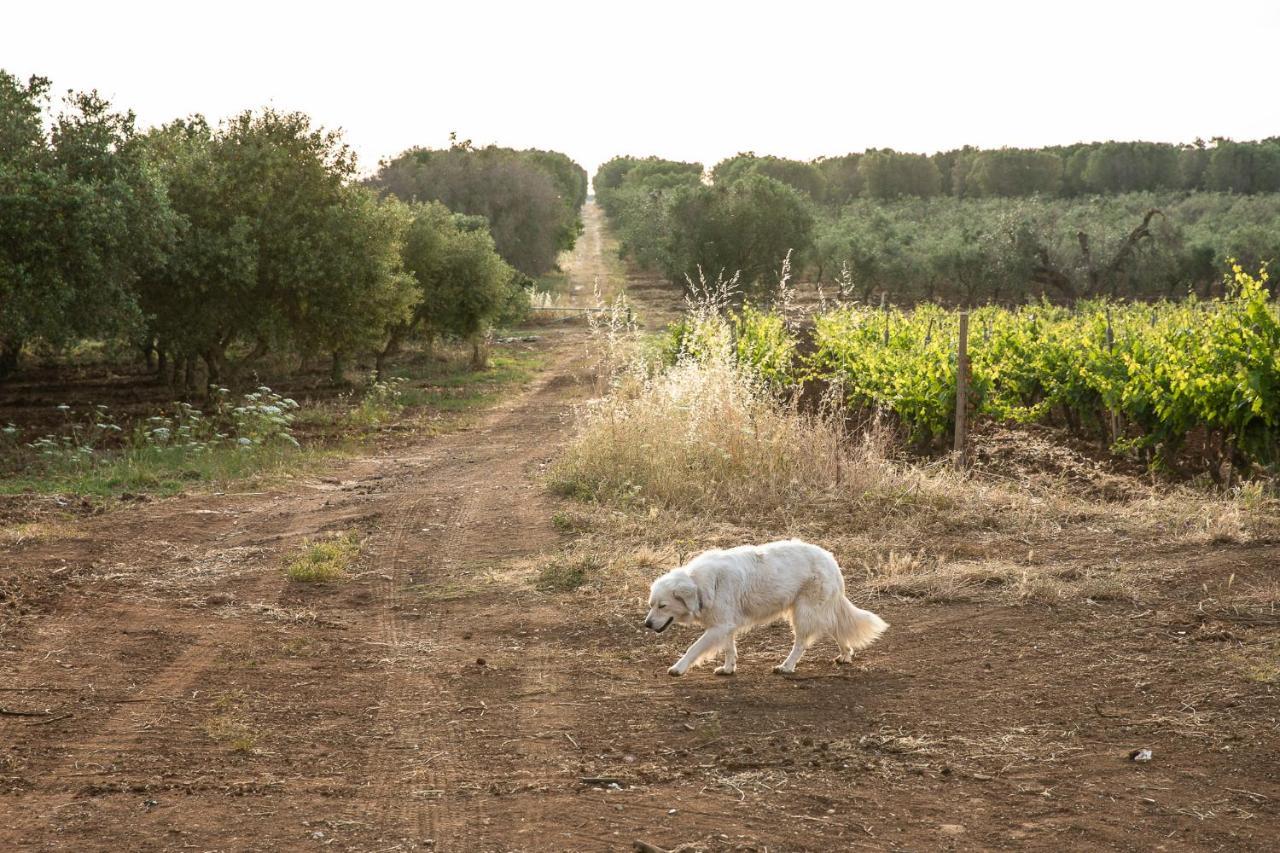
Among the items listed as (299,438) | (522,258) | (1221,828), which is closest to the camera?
(1221,828)

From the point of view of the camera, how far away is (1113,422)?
40.6 feet

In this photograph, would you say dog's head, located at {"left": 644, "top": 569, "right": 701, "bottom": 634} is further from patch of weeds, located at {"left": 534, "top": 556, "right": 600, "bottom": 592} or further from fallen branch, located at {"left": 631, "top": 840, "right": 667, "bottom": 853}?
patch of weeds, located at {"left": 534, "top": 556, "right": 600, "bottom": 592}

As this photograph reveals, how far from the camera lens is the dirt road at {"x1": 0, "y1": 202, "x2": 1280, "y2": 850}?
13.9ft

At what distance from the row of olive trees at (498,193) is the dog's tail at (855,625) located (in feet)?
143

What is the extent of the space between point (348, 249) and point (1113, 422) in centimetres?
1460

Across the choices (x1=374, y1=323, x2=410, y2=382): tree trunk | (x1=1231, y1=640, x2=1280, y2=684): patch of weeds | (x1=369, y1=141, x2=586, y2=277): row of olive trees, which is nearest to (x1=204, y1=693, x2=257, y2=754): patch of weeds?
(x1=1231, y1=640, x2=1280, y2=684): patch of weeds

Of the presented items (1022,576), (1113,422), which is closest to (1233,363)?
(1113,422)

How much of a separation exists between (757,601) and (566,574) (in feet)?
7.92

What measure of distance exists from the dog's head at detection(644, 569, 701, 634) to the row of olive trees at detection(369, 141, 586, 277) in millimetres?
43790

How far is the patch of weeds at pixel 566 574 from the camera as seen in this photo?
8031mm

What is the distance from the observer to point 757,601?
6059 mm

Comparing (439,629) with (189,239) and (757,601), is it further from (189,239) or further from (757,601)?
(189,239)

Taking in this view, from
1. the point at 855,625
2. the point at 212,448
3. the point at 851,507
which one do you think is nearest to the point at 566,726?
the point at 855,625

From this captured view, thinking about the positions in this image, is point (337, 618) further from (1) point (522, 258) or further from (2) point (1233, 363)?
(1) point (522, 258)
